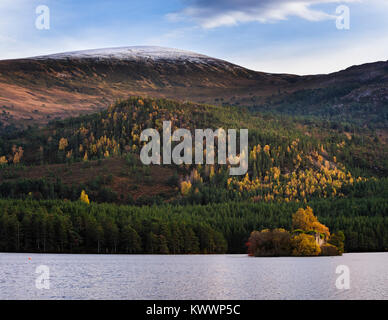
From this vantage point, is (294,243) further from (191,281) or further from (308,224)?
(191,281)

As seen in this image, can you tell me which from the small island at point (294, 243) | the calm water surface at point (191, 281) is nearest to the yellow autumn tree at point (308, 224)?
the small island at point (294, 243)

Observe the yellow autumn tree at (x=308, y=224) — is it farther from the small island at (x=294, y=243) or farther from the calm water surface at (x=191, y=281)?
the calm water surface at (x=191, y=281)

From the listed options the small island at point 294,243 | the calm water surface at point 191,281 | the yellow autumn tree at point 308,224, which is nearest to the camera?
the calm water surface at point 191,281

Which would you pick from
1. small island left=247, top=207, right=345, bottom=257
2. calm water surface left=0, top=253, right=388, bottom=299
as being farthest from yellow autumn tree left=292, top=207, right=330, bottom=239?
calm water surface left=0, top=253, right=388, bottom=299

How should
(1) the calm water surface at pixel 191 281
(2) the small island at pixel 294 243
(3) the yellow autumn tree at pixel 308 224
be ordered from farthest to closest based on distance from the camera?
(3) the yellow autumn tree at pixel 308 224 < (2) the small island at pixel 294 243 < (1) the calm water surface at pixel 191 281

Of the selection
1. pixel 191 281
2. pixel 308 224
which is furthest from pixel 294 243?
pixel 191 281

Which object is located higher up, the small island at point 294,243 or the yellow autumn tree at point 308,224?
the yellow autumn tree at point 308,224

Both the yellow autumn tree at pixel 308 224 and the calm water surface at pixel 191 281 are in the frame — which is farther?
the yellow autumn tree at pixel 308 224

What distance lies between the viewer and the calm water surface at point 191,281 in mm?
84875

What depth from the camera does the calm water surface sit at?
278 ft

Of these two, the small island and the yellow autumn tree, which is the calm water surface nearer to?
the small island

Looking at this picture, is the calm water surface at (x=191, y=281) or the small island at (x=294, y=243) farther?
the small island at (x=294, y=243)

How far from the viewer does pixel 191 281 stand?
103 meters
